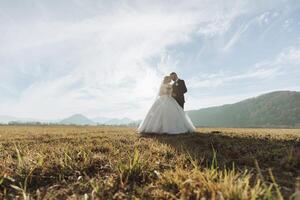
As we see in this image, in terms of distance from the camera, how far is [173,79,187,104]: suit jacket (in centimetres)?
1571

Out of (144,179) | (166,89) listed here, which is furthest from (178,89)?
(144,179)

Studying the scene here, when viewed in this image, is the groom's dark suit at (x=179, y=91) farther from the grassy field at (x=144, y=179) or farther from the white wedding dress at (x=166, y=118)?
the grassy field at (x=144, y=179)

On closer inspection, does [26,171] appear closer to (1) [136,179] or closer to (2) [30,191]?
(2) [30,191]

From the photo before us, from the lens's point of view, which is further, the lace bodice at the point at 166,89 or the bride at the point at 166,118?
the lace bodice at the point at 166,89

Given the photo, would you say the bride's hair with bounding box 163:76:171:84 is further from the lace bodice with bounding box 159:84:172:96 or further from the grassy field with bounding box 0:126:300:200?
the grassy field with bounding box 0:126:300:200

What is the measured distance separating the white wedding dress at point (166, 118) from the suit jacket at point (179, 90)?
0.32 meters

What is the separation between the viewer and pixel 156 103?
51.4ft

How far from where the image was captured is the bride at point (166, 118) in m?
14.4

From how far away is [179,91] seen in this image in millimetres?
15828

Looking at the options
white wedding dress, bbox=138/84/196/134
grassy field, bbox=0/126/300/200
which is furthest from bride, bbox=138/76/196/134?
grassy field, bbox=0/126/300/200

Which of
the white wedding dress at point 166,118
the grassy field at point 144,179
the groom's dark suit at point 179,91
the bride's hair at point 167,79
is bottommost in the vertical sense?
the grassy field at point 144,179

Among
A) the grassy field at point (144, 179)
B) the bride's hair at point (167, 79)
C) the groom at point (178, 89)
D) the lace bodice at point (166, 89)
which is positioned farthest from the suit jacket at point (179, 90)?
the grassy field at point (144, 179)

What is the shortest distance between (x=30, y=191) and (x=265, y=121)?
645 ft

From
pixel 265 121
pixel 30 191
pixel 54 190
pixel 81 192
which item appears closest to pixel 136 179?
pixel 81 192
